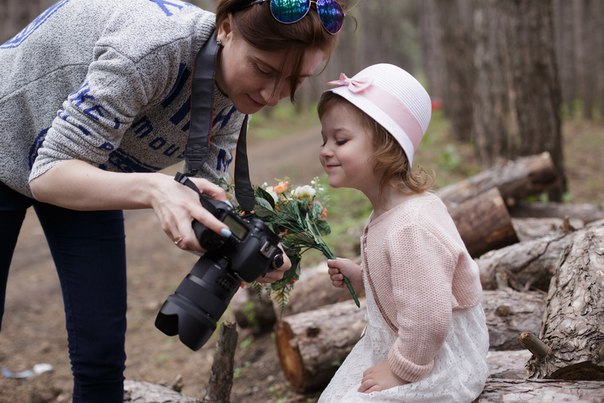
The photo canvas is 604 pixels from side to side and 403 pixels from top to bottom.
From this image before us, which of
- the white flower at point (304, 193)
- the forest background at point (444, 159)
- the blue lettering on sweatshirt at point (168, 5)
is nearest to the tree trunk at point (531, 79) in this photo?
the forest background at point (444, 159)

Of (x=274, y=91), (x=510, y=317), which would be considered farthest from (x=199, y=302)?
(x=510, y=317)

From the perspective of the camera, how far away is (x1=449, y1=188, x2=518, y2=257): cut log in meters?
4.52

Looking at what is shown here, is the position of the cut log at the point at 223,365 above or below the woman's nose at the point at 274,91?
below

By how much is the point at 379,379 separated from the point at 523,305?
1450 millimetres

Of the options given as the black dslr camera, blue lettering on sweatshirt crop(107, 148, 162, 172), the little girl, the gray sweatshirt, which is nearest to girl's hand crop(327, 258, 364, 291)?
the little girl

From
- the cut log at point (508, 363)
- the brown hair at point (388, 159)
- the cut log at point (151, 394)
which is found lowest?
the cut log at point (151, 394)

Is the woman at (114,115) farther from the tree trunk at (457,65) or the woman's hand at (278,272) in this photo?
the tree trunk at (457,65)

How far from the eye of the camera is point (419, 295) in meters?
2.15

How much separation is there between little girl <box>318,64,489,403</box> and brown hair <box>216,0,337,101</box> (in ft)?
0.87

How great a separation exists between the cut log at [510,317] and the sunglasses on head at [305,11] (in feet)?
6.20

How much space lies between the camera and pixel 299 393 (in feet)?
12.3

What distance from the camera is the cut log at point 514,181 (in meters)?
5.71

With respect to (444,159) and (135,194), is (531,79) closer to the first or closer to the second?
(444,159)

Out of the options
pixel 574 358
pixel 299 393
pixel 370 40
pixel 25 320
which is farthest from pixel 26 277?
pixel 370 40
